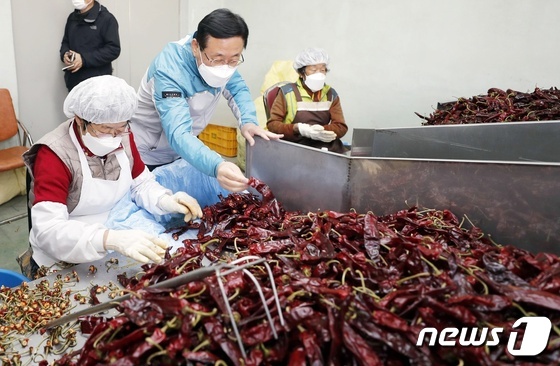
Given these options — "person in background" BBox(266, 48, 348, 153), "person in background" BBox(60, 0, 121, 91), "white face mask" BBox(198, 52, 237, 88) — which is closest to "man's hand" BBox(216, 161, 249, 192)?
"white face mask" BBox(198, 52, 237, 88)

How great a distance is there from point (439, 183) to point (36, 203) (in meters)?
2.08

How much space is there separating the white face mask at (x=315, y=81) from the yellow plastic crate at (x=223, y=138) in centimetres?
308

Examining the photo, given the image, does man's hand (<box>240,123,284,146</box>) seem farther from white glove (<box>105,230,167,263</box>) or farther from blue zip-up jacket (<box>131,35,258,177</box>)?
white glove (<box>105,230,167,263</box>)

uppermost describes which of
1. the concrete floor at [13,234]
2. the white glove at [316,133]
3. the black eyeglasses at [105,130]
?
the black eyeglasses at [105,130]

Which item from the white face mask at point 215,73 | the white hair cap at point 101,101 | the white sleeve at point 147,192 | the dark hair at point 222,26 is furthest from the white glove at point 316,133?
the white hair cap at point 101,101

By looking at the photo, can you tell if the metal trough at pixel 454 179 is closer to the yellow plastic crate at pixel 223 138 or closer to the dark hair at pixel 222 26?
the dark hair at pixel 222 26

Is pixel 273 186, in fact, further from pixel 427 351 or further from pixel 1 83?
pixel 1 83

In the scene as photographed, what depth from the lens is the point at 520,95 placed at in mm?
4246

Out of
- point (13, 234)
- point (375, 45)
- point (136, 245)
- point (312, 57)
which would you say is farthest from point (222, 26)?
point (375, 45)

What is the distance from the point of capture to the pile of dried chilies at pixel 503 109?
12.0 ft

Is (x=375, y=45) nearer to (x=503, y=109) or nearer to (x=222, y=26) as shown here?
(x=503, y=109)

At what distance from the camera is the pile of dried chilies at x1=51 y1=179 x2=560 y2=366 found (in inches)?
46.8

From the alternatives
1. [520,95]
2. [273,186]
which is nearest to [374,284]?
[273,186]

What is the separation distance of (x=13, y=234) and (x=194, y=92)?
10.5ft
